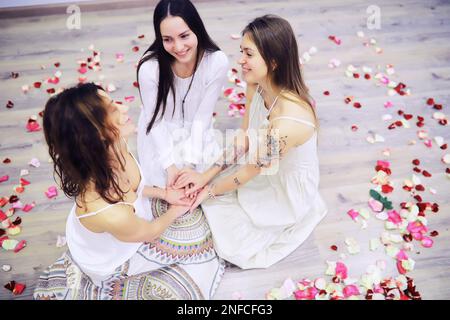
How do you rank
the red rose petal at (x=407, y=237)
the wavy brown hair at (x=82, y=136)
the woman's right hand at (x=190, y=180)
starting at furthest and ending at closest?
the red rose petal at (x=407, y=237) < the woman's right hand at (x=190, y=180) < the wavy brown hair at (x=82, y=136)

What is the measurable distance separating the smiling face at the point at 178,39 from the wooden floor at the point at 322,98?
800 mm

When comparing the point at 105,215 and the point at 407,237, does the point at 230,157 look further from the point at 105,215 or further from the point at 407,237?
the point at 407,237

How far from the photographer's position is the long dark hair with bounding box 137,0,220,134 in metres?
1.54

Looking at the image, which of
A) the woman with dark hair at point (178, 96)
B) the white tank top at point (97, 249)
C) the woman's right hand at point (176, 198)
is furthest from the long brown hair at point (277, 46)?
the white tank top at point (97, 249)

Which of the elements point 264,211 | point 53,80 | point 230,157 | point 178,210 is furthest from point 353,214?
point 53,80

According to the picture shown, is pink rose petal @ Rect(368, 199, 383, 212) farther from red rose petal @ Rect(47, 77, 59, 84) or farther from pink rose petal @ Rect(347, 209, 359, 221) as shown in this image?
red rose petal @ Rect(47, 77, 59, 84)

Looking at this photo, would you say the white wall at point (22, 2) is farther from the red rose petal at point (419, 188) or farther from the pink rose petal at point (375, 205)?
the red rose petal at point (419, 188)

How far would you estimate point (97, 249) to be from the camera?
1.47m

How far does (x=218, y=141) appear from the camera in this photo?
2279mm

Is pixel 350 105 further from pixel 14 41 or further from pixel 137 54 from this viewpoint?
pixel 14 41

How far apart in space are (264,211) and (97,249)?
816mm

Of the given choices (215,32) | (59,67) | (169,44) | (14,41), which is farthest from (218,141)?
(14,41)

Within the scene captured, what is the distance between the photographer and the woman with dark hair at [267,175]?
1553mm

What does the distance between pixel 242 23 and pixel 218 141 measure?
1.32 m
